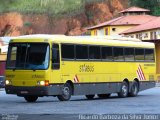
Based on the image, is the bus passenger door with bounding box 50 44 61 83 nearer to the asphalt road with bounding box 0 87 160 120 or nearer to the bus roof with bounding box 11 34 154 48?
the bus roof with bounding box 11 34 154 48

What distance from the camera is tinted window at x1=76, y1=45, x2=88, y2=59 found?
28.3m

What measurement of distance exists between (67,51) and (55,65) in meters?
1.27

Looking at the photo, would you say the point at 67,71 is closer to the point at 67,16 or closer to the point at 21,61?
the point at 21,61

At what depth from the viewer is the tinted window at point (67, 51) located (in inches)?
1066

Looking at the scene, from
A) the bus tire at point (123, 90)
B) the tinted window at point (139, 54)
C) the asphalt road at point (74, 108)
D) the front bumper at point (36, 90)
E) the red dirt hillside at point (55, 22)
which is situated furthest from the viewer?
the red dirt hillside at point (55, 22)

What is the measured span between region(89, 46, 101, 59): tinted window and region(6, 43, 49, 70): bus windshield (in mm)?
3703

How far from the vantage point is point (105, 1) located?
114 metres

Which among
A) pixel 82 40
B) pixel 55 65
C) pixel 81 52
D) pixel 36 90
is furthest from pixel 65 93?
pixel 82 40

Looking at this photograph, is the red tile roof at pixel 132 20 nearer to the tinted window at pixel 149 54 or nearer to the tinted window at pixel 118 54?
the tinted window at pixel 149 54

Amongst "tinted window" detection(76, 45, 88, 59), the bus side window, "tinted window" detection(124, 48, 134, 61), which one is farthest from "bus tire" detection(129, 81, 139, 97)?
the bus side window

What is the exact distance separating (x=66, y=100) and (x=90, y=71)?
2.87 metres

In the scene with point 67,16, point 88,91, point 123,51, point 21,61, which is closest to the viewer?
point 21,61

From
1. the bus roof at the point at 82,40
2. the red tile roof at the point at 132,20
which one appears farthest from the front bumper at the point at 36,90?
the red tile roof at the point at 132,20

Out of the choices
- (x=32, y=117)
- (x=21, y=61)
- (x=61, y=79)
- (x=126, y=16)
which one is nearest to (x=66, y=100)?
(x=61, y=79)
